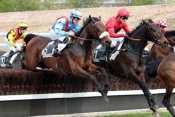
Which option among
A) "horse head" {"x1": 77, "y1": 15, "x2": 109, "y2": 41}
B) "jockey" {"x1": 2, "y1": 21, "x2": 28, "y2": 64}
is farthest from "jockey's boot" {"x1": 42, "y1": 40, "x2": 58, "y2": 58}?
"jockey" {"x1": 2, "y1": 21, "x2": 28, "y2": 64}

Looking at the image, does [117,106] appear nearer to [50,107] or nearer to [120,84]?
[120,84]

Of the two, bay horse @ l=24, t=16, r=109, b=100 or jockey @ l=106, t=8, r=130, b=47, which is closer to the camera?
bay horse @ l=24, t=16, r=109, b=100

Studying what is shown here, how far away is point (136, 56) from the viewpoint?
41.9 feet

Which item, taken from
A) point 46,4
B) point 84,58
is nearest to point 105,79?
point 84,58

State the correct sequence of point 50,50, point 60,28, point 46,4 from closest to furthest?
point 60,28 < point 50,50 < point 46,4

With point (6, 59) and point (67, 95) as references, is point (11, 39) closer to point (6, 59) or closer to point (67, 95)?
point (6, 59)

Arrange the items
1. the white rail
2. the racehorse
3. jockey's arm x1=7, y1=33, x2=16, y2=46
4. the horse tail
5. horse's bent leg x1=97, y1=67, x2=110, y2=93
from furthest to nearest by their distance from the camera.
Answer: jockey's arm x1=7, y1=33, x2=16, y2=46, the horse tail, the racehorse, horse's bent leg x1=97, y1=67, x2=110, y2=93, the white rail

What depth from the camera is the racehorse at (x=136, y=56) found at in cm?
1236

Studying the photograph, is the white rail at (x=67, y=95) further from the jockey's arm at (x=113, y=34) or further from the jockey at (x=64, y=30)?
the jockey's arm at (x=113, y=34)

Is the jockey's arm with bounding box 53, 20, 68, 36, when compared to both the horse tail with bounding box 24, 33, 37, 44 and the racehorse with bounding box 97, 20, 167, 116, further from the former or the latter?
the horse tail with bounding box 24, 33, 37, 44

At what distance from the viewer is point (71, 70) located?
1227 cm

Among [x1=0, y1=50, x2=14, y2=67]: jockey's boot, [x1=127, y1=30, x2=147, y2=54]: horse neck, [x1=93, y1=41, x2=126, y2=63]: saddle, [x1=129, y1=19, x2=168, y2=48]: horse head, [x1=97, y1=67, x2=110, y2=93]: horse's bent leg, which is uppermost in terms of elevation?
[x1=129, y1=19, x2=168, y2=48]: horse head

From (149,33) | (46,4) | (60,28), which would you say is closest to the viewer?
(149,33)

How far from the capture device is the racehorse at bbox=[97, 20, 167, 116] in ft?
40.5
